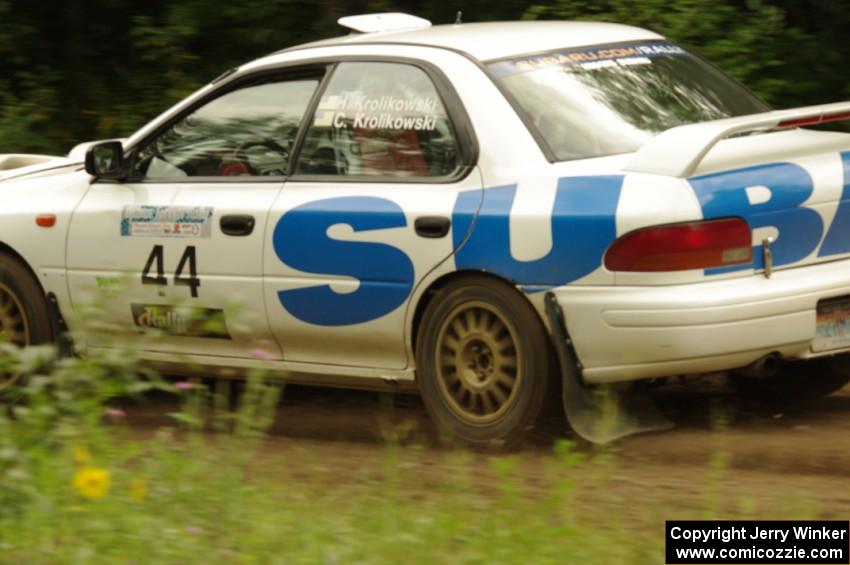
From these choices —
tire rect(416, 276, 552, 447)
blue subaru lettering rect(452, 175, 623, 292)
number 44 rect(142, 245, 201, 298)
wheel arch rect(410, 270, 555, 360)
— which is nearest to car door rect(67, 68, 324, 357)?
number 44 rect(142, 245, 201, 298)

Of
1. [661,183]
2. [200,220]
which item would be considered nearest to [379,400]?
[200,220]

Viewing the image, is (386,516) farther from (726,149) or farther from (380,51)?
(380,51)

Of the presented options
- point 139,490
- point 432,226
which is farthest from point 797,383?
point 139,490

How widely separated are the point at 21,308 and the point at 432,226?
2.33 meters

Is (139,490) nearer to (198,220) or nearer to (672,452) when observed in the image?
(672,452)

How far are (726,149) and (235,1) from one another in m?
6.16

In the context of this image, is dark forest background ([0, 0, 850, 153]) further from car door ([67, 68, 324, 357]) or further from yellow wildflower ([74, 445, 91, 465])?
yellow wildflower ([74, 445, 91, 465])

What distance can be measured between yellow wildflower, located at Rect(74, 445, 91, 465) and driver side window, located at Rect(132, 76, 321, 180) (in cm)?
254

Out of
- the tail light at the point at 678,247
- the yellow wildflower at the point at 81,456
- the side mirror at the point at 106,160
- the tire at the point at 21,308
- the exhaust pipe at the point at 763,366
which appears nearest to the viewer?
the yellow wildflower at the point at 81,456

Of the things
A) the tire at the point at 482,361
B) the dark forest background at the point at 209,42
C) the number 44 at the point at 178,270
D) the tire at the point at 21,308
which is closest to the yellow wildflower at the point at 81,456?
the tire at the point at 482,361

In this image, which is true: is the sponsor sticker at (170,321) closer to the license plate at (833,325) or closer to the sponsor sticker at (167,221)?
the sponsor sticker at (167,221)

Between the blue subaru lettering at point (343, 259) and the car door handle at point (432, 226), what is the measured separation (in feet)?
0.23

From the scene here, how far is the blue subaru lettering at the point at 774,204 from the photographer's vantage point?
623cm

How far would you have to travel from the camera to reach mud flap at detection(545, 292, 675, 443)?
20.9 ft
